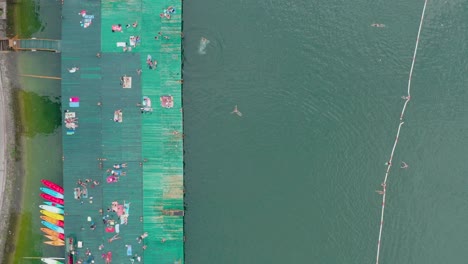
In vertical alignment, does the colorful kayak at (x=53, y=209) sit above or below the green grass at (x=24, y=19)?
below

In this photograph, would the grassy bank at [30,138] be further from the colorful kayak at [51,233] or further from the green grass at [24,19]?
A: the colorful kayak at [51,233]

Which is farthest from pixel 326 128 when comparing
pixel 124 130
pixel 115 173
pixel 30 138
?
pixel 30 138

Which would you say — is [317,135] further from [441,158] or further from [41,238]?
[41,238]

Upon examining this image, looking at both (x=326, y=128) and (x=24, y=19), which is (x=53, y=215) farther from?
(x=326, y=128)

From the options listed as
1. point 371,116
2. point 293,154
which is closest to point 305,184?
point 293,154

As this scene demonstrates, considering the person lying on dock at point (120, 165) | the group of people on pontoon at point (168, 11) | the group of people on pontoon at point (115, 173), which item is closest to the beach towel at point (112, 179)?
the group of people on pontoon at point (115, 173)
